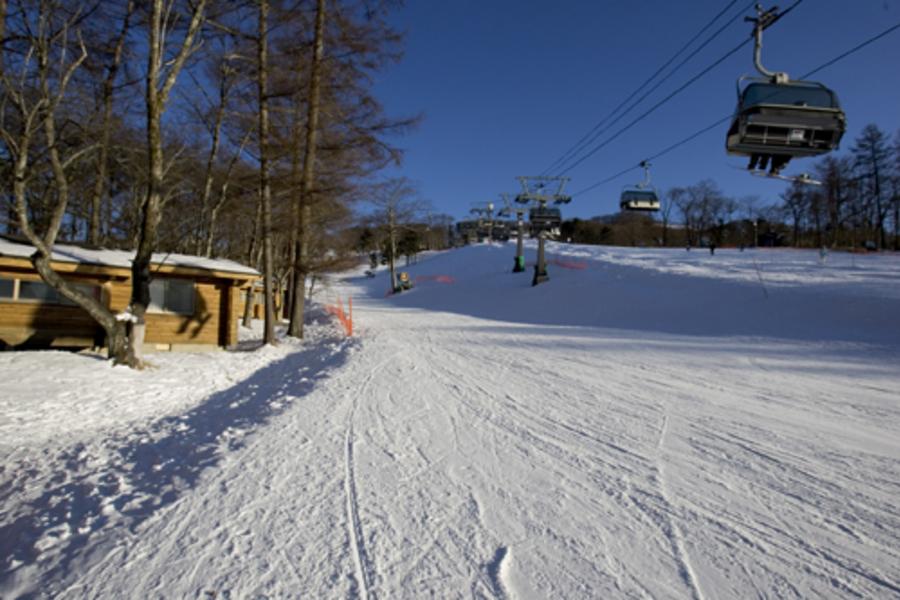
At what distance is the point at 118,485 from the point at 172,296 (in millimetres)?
9778

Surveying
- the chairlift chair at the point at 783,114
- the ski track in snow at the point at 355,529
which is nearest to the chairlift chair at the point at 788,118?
the chairlift chair at the point at 783,114

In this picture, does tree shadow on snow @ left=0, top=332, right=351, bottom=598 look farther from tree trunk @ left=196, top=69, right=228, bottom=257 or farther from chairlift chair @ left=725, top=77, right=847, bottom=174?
tree trunk @ left=196, top=69, right=228, bottom=257

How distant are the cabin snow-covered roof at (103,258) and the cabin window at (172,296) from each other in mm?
689

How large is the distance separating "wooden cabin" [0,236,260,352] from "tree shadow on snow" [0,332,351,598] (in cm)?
624

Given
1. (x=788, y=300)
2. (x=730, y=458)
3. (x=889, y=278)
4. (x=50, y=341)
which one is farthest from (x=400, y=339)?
(x=889, y=278)

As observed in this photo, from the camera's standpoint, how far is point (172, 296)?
483 inches

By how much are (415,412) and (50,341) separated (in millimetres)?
10406

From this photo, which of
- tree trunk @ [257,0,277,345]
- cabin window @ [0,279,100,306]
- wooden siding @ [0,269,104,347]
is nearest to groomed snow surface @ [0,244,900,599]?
wooden siding @ [0,269,104,347]

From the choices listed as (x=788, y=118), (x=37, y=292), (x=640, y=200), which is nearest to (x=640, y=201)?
(x=640, y=200)

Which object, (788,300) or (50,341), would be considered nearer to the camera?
(50,341)

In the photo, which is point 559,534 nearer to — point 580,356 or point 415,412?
point 415,412

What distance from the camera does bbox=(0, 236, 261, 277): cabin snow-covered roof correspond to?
9.80 m

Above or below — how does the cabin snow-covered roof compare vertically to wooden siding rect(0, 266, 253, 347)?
above

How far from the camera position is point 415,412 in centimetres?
559
